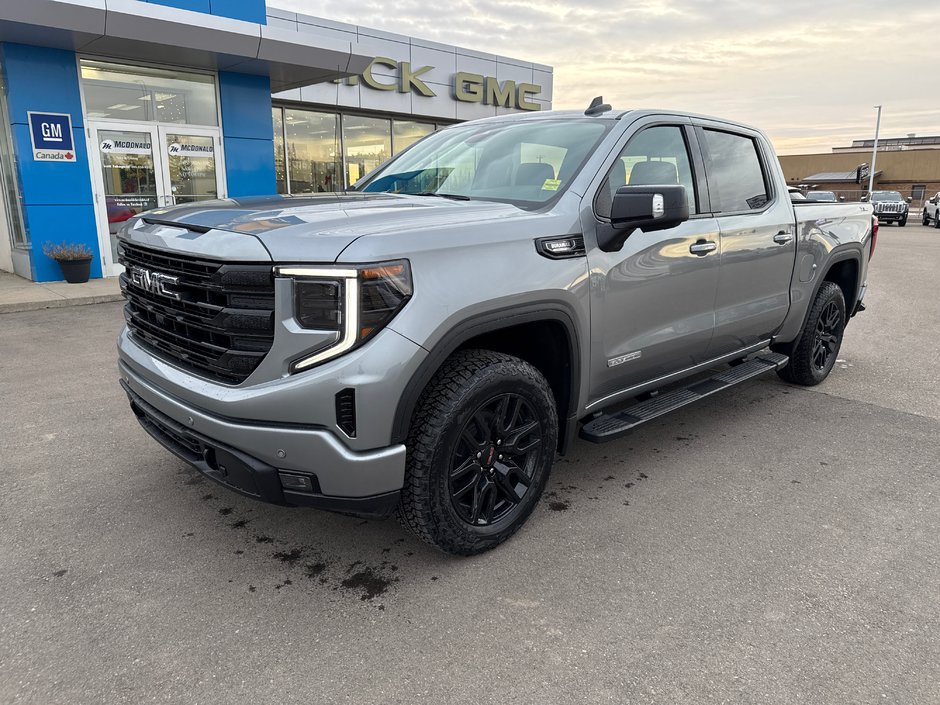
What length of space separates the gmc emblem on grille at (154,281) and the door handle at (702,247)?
8.33 ft

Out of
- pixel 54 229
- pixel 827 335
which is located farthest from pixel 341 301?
pixel 54 229

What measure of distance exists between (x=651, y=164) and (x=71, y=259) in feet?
31.4

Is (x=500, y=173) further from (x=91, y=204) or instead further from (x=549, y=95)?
(x=549, y=95)

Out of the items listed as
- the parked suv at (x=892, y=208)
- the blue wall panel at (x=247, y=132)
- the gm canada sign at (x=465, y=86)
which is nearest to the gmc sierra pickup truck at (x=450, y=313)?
the blue wall panel at (x=247, y=132)

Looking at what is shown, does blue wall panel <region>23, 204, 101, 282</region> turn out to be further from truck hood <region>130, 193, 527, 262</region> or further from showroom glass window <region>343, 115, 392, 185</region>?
truck hood <region>130, 193, 527, 262</region>

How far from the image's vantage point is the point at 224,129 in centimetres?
1214

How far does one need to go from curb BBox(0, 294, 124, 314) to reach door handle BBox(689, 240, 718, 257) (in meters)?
8.38

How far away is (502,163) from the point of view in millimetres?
3619

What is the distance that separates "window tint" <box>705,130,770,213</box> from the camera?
4.04 metres

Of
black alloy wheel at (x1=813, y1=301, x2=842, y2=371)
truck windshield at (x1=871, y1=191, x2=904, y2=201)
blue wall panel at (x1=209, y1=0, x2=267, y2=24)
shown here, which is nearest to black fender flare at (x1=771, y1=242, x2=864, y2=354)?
black alloy wheel at (x1=813, y1=301, x2=842, y2=371)

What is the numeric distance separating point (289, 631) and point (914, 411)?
460 centimetres

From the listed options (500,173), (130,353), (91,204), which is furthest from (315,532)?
(91,204)

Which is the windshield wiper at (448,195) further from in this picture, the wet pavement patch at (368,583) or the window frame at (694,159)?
the wet pavement patch at (368,583)

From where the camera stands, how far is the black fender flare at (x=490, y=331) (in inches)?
97.3
